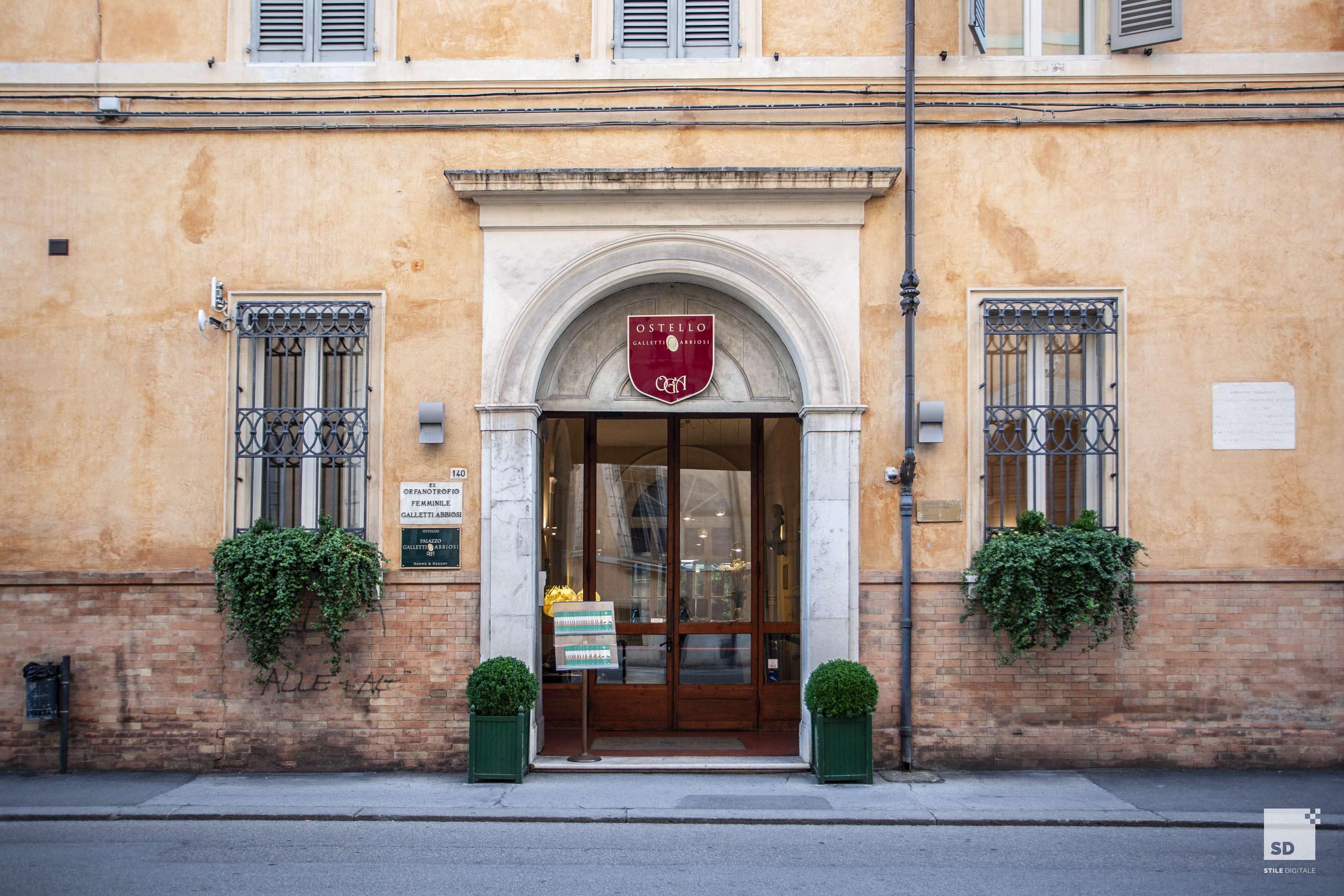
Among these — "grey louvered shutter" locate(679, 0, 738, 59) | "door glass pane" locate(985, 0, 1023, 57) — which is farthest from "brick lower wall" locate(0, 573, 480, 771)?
"door glass pane" locate(985, 0, 1023, 57)

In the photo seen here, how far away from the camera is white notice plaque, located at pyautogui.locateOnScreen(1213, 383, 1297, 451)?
9.58m

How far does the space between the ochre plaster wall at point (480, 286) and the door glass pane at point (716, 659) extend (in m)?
2.42

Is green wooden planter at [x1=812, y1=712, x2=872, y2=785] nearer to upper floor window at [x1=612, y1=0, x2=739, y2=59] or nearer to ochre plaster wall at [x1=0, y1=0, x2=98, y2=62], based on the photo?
upper floor window at [x1=612, y1=0, x2=739, y2=59]

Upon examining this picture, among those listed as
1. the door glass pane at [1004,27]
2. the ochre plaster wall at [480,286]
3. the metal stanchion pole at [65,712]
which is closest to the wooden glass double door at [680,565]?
the ochre plaster wall at [480,286]

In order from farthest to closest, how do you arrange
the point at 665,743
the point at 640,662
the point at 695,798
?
the point at 640,662
the point at 665,743
the point at 695,798

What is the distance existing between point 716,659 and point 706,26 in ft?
21.9

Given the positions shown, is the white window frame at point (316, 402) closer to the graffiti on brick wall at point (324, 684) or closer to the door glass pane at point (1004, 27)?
the graffiti on brick wall at point (324, 684)

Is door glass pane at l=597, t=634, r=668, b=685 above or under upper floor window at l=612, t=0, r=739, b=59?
under

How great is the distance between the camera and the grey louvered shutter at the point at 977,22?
962cm

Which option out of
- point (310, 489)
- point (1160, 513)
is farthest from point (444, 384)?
point (1160, 513)

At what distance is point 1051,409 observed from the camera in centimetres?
966

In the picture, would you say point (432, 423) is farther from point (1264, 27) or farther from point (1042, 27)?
point (1264, 27)

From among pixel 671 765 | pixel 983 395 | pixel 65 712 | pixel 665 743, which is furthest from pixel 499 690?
pixel 983 395

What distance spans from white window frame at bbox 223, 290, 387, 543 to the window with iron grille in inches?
0.9
